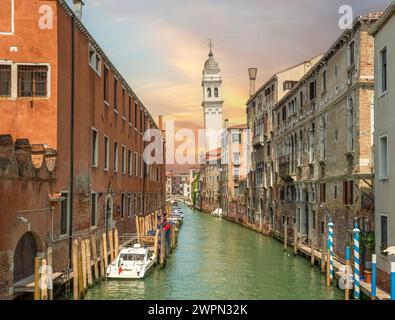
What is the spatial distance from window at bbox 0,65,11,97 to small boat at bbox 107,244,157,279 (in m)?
7.27

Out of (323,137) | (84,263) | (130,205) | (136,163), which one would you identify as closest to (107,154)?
(130,205)

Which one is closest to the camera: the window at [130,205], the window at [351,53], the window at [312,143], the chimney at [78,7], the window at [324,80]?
the window at [351,53]

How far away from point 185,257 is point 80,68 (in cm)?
1225

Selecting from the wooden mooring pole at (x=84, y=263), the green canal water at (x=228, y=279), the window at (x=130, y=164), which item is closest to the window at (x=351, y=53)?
the green canal water at (x=228, y=279)

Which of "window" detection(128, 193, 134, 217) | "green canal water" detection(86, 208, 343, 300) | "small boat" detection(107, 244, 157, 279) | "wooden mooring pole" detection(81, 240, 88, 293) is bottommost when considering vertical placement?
"green canal water" detection(86, 208, 343, 300)

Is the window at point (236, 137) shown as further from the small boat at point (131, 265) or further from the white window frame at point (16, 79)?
the white window frame at point (16, 79)

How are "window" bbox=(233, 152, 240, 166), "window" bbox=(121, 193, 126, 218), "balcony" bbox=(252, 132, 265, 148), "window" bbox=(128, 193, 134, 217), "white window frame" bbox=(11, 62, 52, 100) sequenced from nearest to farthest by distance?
"white window frame" bbox=(11, 62, 52, 100), "window" bbox=(121, 193, 126, 218), "window" bbox=(128, 193, 134, 217), "balcony" bbox=(252, 132, 265, 148), "window" bbox=(233, 152, 240, 166)

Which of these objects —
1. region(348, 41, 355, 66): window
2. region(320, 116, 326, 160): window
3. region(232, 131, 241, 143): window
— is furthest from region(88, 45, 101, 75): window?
region(232, 131, 241, 143): window

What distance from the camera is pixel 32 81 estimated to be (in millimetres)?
15211

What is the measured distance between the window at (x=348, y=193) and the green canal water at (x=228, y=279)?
121 inches

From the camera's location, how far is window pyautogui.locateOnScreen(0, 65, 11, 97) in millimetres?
15141

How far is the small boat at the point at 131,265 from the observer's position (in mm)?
18062

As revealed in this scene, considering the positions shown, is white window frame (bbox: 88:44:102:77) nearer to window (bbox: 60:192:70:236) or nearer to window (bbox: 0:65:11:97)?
window (bbox: 0:65:11:97)
